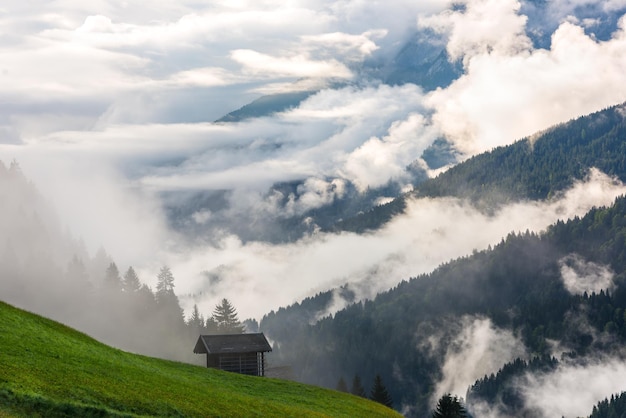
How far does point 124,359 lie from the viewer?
6141cm

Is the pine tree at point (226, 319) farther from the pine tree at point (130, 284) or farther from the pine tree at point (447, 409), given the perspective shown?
the pine tree at point (447, 409)

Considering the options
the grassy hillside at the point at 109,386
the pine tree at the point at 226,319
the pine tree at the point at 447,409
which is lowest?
the grassy hillside at the point at 109,386

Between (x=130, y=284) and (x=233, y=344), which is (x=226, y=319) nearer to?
(x=130, y=284)

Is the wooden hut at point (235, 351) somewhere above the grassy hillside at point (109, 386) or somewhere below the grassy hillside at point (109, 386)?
above

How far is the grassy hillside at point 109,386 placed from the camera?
135 feet

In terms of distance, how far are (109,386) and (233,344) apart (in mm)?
54095

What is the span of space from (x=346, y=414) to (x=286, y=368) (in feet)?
201

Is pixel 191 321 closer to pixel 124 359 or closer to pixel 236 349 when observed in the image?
pixel 236 349

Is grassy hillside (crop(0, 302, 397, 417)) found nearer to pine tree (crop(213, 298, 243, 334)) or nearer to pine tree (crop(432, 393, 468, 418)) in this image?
pine tree (crop(432, 393, 468, 418))

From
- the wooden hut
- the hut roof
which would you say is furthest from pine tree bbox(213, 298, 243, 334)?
the wooden hut

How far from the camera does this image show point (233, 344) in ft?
332

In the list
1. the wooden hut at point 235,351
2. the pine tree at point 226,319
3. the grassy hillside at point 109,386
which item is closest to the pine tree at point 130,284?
the pine tree at point 226,319

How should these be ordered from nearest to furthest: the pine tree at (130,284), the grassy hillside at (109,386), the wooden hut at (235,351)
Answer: the grassy hillside at (109,386) → the wooden hut at (235,351) → the pine tree at (130,284)

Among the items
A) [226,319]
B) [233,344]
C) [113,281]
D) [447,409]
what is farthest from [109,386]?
[113,281]
